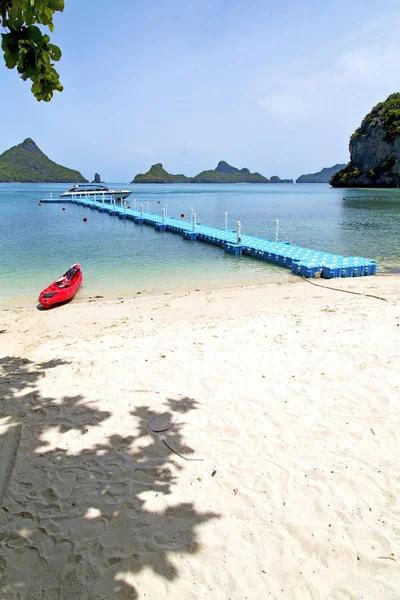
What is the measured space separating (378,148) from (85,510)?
4578 inches

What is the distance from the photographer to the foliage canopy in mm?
2621

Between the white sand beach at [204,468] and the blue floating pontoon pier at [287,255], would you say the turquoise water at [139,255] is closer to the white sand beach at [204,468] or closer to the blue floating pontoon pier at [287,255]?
the blue floating pontoon pier at [287,255]

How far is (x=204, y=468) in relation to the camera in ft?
11.3

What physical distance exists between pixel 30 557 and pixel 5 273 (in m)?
14.6

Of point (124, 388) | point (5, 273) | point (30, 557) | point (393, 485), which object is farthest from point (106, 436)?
point (5, 273)

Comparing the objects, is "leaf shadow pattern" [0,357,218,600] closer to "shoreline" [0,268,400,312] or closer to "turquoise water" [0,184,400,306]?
"shoreline" [0,268,400,312]

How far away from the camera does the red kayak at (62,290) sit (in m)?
10.6

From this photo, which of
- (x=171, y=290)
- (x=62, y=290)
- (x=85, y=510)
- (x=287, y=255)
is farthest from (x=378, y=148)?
(x=85, y=510)

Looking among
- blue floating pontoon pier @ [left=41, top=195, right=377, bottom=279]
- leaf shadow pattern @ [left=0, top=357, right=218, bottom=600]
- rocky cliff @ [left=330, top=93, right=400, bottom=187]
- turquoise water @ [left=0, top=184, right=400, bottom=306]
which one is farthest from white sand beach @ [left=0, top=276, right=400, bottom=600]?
rocky cliff @ [left=330, top=93, right=400, bottom=187]

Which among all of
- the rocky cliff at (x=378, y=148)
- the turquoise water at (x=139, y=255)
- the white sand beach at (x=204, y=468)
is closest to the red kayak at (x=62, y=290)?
the turquoise water at (x=139, y=255)

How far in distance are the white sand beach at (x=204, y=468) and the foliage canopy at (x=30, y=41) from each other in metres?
3.37

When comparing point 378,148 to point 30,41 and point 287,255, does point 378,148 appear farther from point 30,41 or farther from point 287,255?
point 30,41

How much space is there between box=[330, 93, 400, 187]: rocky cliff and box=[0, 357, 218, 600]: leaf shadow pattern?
108799mm

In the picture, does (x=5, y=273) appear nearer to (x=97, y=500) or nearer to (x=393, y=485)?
(x=97, y=500)
